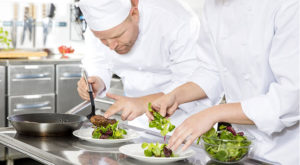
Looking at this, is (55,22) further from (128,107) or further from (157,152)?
(157,152)

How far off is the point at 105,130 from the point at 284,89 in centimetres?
78

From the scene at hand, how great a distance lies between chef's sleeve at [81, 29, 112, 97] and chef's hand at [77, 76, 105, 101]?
135mm

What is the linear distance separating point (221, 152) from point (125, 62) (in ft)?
4.31

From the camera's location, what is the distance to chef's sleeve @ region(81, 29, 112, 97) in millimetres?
2801

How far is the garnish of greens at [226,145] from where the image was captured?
4.82 ft

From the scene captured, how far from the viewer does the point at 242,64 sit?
176cm

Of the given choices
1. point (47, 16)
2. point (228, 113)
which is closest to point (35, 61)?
point (47, 16)

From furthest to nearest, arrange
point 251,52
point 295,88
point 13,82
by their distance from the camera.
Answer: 1. point 13,82
2. point 251,52
3. point 295,88

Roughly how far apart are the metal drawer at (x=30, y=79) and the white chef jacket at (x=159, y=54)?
2.37 metres

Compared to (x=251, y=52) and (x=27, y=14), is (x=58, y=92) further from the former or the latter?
(x=251, y=52)

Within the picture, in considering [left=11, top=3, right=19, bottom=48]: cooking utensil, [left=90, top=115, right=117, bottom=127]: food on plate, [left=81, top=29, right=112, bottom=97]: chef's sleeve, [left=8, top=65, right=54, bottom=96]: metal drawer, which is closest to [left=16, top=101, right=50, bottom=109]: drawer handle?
[left=8, top=65, right=54, bottom=96]: metal drawer

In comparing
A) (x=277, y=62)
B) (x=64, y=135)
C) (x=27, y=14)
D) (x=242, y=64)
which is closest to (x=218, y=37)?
(x=242, y=64)

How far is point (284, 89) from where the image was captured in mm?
1477

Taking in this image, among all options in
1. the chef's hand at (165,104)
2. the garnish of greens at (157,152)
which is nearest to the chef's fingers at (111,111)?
the chef's hand at (165,104)
